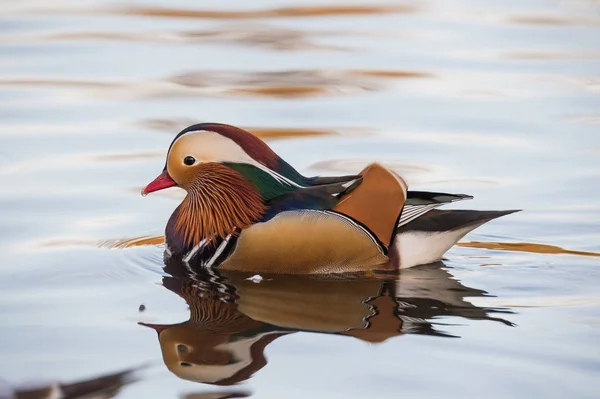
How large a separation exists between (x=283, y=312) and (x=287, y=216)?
71cm

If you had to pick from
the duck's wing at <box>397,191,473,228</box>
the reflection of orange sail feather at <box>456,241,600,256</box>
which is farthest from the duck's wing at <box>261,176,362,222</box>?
the reflection of orange sail feather at <box>456,241,600,256</box>

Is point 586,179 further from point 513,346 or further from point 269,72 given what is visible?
point 269,72

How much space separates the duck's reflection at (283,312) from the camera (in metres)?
4.71

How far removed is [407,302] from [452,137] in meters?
3.48

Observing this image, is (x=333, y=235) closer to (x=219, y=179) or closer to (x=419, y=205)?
(x=419, y=205)

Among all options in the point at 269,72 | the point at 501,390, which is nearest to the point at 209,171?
the point at 501,390

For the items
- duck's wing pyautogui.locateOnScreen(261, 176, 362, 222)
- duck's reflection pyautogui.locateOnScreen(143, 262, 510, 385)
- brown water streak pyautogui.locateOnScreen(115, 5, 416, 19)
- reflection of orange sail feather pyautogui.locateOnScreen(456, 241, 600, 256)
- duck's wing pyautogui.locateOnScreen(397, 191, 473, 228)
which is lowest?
duck's reflection pyautogui.locateOnScreen(143, 262, 510, 385)

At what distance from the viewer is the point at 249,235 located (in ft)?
19.6

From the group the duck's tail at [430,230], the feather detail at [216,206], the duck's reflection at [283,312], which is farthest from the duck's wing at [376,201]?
the feather detail at [216,206]

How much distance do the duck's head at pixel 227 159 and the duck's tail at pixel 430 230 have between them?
1.95 feet

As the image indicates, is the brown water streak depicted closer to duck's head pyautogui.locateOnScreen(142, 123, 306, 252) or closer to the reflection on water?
duck's head pyautogui.locateOnScreen(142, 123, 306, 252)

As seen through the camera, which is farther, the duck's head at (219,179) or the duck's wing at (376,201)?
the duck's head at (219,179)

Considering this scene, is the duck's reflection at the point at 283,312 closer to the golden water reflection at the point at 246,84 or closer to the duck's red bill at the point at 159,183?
the duck's red bill at the point at 159,183

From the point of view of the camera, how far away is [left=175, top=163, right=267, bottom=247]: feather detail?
612 cm
